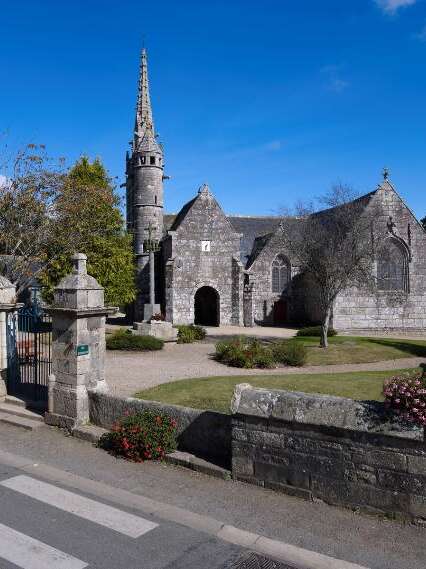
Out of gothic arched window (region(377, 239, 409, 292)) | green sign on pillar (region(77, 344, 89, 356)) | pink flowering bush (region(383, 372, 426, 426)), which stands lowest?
pink flowering bush (region(383, 372, 426, 426))

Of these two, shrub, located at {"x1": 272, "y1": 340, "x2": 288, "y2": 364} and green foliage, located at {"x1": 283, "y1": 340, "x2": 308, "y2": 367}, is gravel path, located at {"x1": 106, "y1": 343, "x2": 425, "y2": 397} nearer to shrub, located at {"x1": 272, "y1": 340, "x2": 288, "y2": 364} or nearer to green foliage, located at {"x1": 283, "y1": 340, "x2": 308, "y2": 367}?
green foliage, located at {"x1": 283, "y1": 340, "x2": 308, "y2": 367}

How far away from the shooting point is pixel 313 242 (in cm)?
2030

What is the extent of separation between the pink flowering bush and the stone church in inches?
815

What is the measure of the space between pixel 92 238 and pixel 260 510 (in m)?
19.9

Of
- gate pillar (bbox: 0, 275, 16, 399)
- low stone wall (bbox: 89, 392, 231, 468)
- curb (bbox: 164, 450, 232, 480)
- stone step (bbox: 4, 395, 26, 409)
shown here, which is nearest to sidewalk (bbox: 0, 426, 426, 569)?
curb (bbox: 164, 450, 232, 480)

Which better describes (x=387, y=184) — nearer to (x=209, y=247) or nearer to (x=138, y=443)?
(x=209, y=247)

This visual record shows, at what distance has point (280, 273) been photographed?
33844 millimetres

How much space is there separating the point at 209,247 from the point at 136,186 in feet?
28.7

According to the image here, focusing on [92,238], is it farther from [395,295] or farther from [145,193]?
[395,295]

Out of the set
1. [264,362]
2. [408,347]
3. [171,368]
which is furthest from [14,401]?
[408,347]

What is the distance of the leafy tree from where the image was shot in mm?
20562

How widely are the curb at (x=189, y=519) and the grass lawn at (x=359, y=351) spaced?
37.9ft

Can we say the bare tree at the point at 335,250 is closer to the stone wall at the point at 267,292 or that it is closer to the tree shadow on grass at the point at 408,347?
the tree shadow on grass at the point at 408,347

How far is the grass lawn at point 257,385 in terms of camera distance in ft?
33.0
